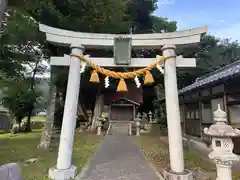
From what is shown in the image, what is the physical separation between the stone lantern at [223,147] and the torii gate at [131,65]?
46.1 inches

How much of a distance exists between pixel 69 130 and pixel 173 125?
2.91 metres

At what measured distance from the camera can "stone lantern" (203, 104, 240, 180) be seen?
172 inches

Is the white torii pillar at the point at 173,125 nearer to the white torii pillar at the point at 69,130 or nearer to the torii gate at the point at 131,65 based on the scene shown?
the torii gate at the point at 131,65

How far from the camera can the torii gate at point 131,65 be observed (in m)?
5.67

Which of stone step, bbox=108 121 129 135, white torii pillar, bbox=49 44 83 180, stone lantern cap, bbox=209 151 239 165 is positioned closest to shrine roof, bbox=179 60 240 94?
stone lantern cap, bbox=209 151 239 165

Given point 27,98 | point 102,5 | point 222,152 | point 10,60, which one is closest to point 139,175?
point 222,152

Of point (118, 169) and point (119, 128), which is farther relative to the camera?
point (119, 128)

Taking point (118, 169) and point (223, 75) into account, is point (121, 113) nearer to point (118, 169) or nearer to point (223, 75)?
point (223, 75)

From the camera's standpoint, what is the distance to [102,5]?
31.9 ft

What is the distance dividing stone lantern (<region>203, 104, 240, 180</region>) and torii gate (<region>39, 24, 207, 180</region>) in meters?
1.17

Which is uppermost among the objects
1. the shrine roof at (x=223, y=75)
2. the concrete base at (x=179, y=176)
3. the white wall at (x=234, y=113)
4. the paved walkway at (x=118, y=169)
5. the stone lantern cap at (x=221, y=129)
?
the shrine roof at (x=223, y=75)

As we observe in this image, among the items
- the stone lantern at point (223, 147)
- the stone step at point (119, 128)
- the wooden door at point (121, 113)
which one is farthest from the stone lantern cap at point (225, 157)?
the wooden door at point (121, 113)

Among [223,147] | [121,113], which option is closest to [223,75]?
[223,147]

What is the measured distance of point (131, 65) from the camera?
650 cm
